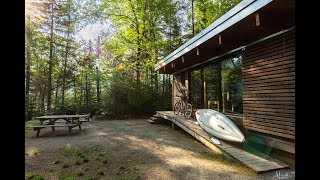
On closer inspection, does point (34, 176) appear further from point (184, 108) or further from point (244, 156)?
point (184, 108)

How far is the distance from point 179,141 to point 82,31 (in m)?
16.4

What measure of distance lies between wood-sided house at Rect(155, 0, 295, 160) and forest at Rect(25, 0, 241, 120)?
6618mm

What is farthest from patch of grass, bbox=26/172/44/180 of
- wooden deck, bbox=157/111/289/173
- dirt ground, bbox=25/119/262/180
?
wooden deck, bbox=157/111/289/173

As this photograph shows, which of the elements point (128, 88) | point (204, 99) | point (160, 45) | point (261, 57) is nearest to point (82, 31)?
point (160, 45)

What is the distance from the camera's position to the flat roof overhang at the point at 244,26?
160 inches

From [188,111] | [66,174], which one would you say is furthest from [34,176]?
[188,111]

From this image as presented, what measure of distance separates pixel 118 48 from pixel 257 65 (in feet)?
38.5

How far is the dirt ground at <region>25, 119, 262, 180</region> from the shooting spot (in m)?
4.05

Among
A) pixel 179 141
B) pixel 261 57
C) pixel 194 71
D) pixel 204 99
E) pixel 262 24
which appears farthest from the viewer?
Answer: pixel 194 71

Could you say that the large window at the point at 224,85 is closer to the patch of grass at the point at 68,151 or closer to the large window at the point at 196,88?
the large window at the point at 196,88

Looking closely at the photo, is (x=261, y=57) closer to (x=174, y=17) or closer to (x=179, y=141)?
(x=179, y=141)

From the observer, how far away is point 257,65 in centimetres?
577

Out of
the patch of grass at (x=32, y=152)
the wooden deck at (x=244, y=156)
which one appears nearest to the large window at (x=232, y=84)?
the wooden deck at (x=244, y=156)

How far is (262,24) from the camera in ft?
15.6
